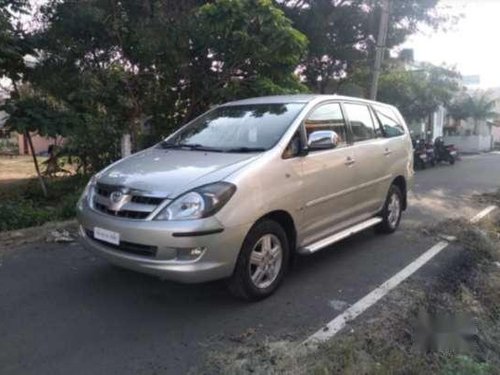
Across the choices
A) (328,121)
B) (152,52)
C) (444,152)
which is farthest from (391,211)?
(444,152)

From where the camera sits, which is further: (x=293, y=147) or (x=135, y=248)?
(x=293, y=147)

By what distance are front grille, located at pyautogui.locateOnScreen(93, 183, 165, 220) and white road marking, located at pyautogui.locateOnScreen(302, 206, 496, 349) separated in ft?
5.07

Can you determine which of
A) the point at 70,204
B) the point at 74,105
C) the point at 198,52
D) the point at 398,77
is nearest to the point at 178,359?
the point at 70,204

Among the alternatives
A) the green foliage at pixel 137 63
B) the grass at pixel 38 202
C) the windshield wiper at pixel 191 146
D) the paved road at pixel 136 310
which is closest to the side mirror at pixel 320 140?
the windshield wiper at pixel 191 146

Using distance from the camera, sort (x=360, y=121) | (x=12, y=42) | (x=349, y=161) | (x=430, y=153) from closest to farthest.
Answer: (x=349, y=161) → (x=360, y=121) → (x=12, y=42) → (x=430, y=153)

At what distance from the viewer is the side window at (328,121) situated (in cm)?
529

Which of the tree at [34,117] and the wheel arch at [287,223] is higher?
the tree at [34,117]

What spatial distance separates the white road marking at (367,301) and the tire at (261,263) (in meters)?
0.69

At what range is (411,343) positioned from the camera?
3883 mm

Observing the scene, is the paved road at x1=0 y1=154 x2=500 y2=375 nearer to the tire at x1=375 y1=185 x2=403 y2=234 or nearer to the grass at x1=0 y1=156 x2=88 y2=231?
the tire at x1=375 y1=185 x2=403 y2=234

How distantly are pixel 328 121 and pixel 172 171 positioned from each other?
2004 mm

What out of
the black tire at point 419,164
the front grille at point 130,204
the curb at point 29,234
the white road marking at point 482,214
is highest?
the front grille at point 130,204

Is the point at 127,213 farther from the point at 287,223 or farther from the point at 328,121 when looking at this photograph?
the point at 328,121

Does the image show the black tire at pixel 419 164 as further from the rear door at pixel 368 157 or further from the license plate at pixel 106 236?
the license plate at pixel 106 236
